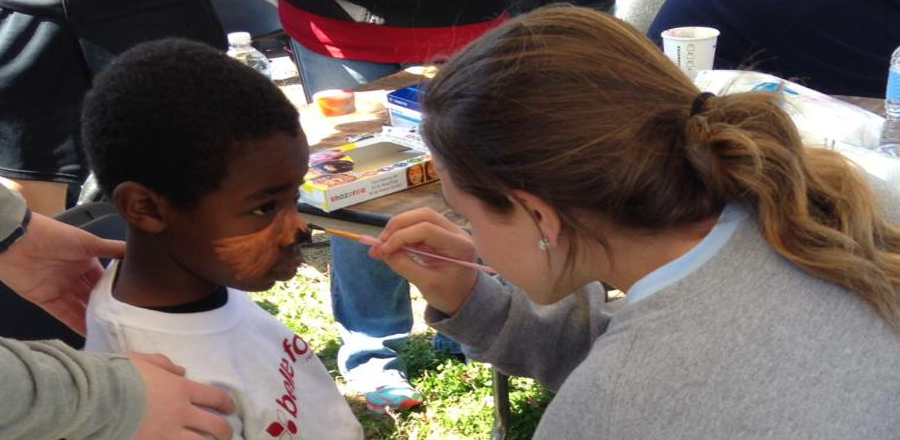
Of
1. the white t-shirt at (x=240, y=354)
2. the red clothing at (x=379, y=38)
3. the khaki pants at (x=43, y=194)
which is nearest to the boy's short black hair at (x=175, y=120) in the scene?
the white t-shirt at (x=240, y=354)

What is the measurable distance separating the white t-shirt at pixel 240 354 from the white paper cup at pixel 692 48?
3.98 feet

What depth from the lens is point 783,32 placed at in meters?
2.65

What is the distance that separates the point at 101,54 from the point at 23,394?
174cm

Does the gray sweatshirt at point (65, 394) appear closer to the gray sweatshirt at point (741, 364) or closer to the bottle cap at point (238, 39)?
the gray sweatshirt at point (741, 364)

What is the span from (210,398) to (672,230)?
660 mm

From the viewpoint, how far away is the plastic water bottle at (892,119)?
1.74 m

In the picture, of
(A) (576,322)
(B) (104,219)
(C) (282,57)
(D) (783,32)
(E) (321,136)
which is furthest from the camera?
(C) (282,57)

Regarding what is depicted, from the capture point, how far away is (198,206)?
48.8 inches

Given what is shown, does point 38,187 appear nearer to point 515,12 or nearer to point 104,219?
point 104,219

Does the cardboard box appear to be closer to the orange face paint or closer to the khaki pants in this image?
the orange face paint

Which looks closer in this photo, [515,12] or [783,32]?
[783,32]

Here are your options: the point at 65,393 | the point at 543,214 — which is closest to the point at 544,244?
the point at 543,214

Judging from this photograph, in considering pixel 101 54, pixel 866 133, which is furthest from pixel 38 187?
pixel 866 133

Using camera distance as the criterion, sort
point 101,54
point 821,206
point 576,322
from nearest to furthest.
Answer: point 821,206, point 576,322, point 101,54
